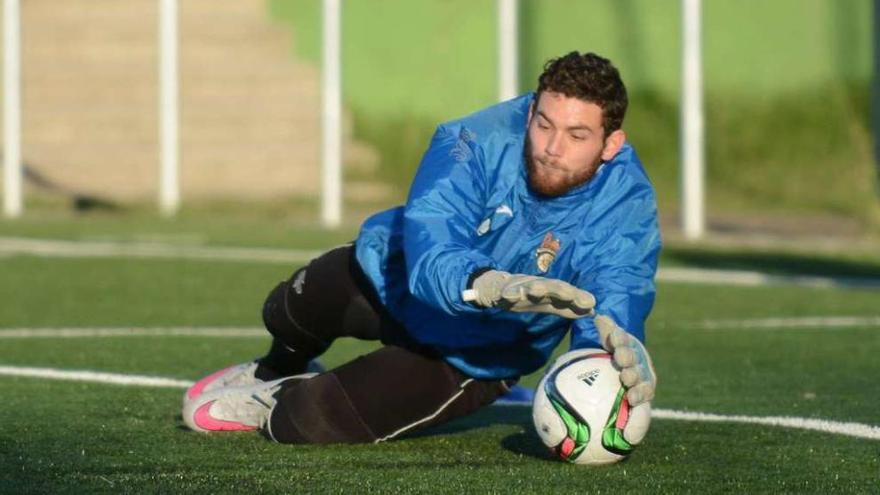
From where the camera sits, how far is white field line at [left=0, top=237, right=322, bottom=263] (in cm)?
1652

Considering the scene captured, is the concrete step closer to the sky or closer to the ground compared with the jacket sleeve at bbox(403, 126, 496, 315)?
closer to the ground

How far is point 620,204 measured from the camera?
6.72 meters

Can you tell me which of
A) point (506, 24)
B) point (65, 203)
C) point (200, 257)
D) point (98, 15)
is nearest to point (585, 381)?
point (200, 257)

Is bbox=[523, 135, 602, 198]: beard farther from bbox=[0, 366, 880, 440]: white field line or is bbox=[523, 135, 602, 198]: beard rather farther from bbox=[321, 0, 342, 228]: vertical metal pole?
bbox=[321, 0, 342, 228]: vertical metal pole

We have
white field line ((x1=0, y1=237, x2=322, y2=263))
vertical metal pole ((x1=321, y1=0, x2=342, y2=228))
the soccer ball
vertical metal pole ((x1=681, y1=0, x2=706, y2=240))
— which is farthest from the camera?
vertical metal pole ((x1=321, y1=0, x2=342, y2=228))

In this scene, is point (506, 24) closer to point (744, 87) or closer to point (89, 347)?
point (744, 87)

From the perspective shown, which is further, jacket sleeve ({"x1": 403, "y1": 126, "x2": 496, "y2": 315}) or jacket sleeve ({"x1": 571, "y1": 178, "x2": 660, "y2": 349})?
jacket sleeve ({"x1": 571, "y1": 178, "x2": 660, "y2": 349})

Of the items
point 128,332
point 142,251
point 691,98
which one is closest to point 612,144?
point 128,332

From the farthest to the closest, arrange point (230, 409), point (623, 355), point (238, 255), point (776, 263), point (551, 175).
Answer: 1. point (238, 255)
2. point (776, 263)
3. point (230, 409)
4. point (551, 175)
5. point (623, 355)

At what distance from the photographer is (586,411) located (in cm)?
646

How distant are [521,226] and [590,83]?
1.94 feet

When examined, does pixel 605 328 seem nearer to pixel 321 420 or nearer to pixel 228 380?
pixel 321 420

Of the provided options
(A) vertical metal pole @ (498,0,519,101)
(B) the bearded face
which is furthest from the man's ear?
(A) vertical metal pole @ (498,0,519,101)

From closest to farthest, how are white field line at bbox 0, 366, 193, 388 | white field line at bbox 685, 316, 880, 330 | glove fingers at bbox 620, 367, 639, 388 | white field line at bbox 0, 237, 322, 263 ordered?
1. glove fingers at bbox 620, 367, 639, 388
2. white field line at bbox 0, 366, 193, 388
3. white field line at bbox 685, 316, 880, 330
4. white field line at bbox 0, 237, 322, 263
